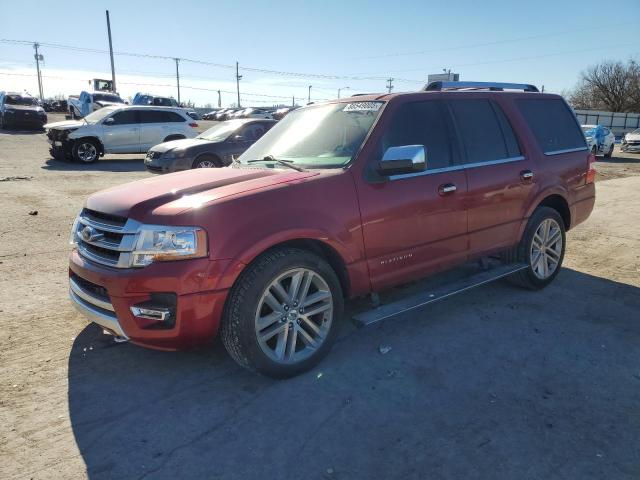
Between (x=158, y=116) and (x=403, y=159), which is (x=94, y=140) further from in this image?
(x=403, y=159)

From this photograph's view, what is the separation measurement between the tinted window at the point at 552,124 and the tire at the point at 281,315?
9.70ft

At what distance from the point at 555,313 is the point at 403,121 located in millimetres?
2265

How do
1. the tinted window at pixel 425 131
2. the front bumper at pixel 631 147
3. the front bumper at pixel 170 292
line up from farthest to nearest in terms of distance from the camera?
the front bumper at pixel 631 147 < the tinted window at pixel 425 131 < the front bumper at pixel 170 292

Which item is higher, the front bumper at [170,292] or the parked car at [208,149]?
the parked car at [208,149]

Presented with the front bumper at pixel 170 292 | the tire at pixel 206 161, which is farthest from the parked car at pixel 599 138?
the front bumper at pixel 170 292

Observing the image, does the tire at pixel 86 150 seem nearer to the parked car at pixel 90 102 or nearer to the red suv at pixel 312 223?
the red suv at pixel 312 223

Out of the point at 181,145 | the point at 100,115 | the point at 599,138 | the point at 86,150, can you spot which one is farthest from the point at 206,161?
the point at 599,138

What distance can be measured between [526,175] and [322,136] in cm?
209

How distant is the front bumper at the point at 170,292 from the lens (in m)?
2.96

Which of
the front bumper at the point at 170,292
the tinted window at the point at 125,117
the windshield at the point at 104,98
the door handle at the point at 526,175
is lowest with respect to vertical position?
the front bumper at the point at 170,292

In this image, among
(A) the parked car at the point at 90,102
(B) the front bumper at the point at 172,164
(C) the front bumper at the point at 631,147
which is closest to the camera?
(B) the front bumper at the point at 172,164

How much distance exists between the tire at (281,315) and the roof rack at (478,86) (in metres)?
2.16

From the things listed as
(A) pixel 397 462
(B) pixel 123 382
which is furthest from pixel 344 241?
(B) pixel 123 382

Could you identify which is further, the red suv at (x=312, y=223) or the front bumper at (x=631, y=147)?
the front bumper at (x=631, y=147)
